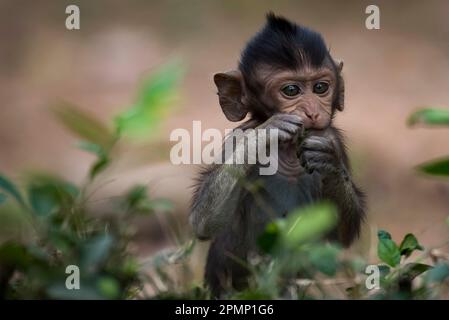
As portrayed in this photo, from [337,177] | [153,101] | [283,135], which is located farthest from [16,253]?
[337,177]

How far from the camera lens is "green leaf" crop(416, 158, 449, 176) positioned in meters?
3.90

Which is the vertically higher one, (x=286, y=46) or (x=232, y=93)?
(x=286, y=46)

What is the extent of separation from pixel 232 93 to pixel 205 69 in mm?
7086

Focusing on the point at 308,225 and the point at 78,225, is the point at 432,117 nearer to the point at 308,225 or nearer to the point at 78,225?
the point at 308,225

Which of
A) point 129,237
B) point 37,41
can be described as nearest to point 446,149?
point 37,41

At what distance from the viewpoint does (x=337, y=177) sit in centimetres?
647

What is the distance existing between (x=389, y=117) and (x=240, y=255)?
6.70 m

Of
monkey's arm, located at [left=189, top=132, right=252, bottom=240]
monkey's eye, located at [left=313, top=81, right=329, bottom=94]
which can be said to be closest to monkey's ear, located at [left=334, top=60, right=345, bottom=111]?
monkey's eye, located at [left=313, top=81, right=329, bottom=94]

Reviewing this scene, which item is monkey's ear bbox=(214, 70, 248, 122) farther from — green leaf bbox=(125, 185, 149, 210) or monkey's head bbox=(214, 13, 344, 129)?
green leaf bbox=(125, 185, 149, 210)

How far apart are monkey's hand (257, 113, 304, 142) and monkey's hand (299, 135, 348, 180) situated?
0.08 metres

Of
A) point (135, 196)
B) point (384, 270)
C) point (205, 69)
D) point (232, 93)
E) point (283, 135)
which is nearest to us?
point (135, 196)

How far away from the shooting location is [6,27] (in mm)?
14922

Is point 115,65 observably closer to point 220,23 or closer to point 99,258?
point 220,23

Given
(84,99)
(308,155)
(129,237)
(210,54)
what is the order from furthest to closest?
(210,54) → (84,99) → (308,155) → (129,237)
